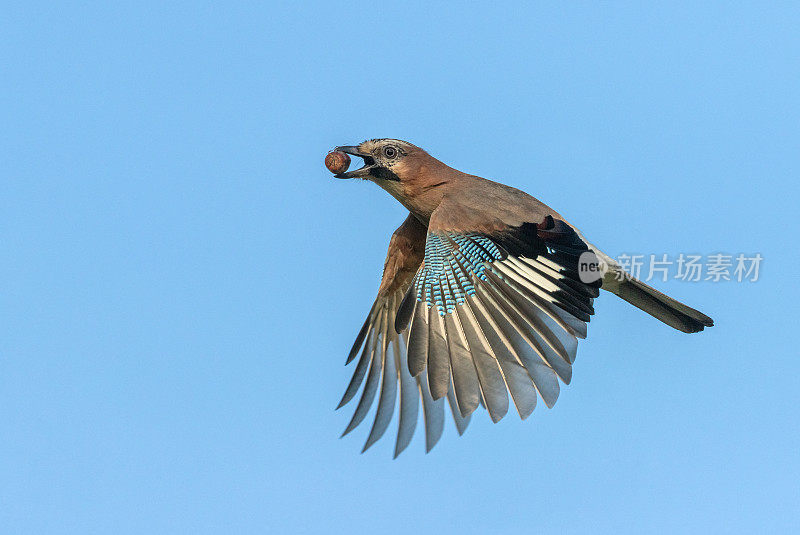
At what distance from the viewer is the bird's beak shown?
8133 millimetres

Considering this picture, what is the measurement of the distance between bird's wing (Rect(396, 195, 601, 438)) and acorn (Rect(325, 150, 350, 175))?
147 cm

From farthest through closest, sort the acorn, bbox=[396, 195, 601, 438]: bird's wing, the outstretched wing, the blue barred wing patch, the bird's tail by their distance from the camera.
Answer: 1. the acorn
2. the bird's tail
3. the outstretched wing
4. the blue barred wing patch
5. bbox=[396, 195, 601, 438]: bird's wing

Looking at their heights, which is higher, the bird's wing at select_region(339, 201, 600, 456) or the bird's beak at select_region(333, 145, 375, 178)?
the bird's beak at select_region(333, 145, 375, 178)

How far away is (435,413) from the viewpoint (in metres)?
7.45

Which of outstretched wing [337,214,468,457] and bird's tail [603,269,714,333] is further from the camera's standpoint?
bird's tail [603,269,714,333]

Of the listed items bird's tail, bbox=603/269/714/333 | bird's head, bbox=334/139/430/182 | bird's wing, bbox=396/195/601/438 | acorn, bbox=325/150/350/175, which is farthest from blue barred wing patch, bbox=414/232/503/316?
bird's tail, bbox=603/269/714/333

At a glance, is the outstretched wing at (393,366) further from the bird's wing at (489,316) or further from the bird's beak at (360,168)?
the bird's beak at (360,168)

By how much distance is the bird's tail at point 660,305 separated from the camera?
790cm

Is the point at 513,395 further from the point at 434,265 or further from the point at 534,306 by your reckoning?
the point at 434,265

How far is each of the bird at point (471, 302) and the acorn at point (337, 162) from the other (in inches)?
1.5

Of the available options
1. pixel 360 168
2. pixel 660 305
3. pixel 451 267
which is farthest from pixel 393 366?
pixel 660 305

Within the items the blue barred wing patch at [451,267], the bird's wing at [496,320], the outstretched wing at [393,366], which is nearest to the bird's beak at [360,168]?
the outstretched wing at [393,366]

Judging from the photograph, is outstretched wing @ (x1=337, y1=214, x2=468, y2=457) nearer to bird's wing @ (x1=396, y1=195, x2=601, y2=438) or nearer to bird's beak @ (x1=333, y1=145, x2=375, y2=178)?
bird's wing @ (x1=396, y1=195, x2=601, y2=438)

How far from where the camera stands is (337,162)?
8.13 m
